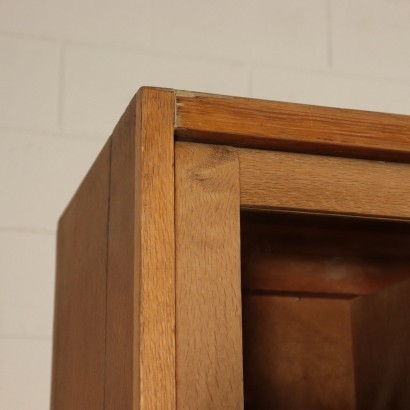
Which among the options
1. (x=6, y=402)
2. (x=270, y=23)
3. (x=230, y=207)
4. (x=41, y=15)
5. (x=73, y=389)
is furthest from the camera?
(x=270, y=23)

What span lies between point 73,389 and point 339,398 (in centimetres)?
36

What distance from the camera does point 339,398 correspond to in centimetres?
113

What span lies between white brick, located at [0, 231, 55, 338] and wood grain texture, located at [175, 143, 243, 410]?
497 millimetres

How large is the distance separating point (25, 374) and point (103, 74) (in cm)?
44

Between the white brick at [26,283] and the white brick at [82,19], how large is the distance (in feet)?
1.01

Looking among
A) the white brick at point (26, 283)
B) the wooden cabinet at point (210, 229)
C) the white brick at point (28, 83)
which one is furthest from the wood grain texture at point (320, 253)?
the white brick at point (28, 83)

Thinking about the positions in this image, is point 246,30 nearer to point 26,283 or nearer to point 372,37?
point 372,37

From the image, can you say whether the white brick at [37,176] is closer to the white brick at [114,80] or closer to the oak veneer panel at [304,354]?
the white brick at [114,80]

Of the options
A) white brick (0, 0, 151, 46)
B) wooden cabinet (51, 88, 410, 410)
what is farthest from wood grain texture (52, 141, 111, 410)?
white brick (0, 0, 151, 46)

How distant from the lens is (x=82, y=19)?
50.6 inches

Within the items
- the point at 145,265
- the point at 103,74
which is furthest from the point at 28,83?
the point at 145,265

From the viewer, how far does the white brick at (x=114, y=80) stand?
49.2 inches

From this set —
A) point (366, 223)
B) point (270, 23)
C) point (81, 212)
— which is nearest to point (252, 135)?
point (366, 223)

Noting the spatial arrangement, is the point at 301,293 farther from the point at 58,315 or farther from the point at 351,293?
the point at 58,315
